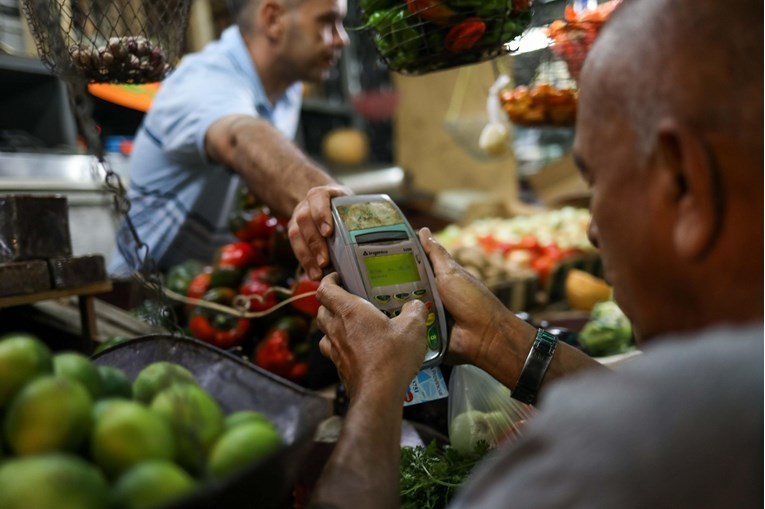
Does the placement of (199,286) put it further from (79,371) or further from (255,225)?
(79,371)

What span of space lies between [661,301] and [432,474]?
1.96ft

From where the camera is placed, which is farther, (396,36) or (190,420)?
(396,36)

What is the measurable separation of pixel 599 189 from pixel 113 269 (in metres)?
2.21

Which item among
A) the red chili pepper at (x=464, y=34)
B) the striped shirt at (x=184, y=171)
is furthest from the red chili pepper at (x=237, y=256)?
the red chili pepper at (x=464, y=34)

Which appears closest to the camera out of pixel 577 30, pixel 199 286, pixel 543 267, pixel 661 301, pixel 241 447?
pixel 241 447

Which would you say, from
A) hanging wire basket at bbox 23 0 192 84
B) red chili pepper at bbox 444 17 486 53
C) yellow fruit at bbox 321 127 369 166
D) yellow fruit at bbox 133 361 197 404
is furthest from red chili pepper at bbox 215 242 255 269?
yellow fruit at bbox 321 127 369 166

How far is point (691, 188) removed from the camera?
2.28 ft

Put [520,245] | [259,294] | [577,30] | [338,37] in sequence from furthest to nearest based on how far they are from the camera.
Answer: [520,245] → [338,37] → [259,294] → [577,30]

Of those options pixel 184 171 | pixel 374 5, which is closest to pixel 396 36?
pixel 374 5

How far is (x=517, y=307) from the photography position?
2.76 meters

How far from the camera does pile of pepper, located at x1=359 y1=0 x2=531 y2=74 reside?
1395 mm

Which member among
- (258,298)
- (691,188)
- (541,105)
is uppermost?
(541,105)

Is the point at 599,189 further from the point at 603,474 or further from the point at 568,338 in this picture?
the point at 568,338

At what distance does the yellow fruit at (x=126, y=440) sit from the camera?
651 mm
